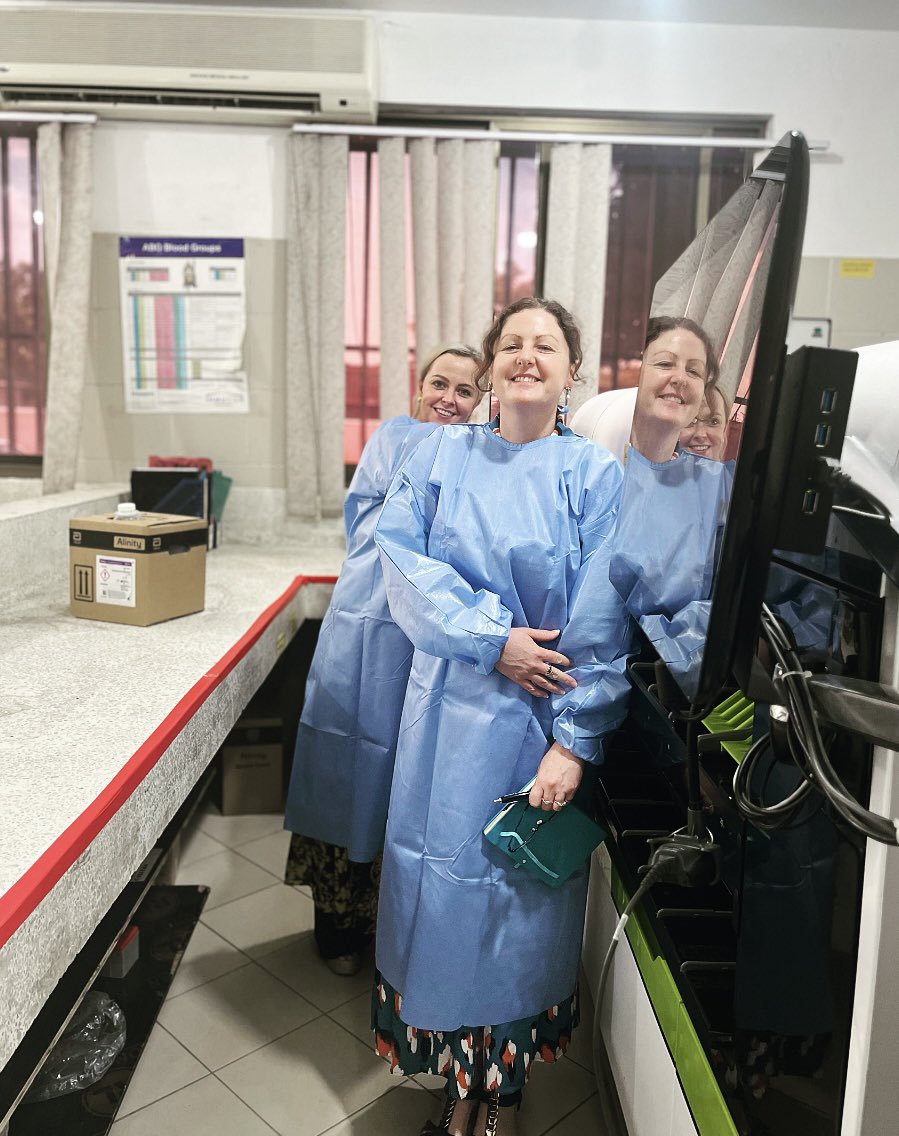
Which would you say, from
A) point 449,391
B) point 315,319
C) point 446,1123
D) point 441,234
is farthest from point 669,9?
point 446,1123

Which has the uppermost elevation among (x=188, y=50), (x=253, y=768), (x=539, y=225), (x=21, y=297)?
(x=188, y=50)

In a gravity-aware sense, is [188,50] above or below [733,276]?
above

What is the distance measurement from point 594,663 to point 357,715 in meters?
0.74

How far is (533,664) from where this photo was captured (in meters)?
1.36

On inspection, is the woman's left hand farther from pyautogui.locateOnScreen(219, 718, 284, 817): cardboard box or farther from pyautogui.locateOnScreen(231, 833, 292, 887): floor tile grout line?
pyautogui.locateOnScreen(219, 718, 284, 817): cardboard box

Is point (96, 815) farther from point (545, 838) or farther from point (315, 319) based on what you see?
point (315, 319)

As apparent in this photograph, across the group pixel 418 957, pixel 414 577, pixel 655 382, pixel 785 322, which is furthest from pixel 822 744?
pixel 418 957

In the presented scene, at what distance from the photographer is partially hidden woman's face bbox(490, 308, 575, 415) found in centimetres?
145

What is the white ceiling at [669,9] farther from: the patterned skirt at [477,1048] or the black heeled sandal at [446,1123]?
the black heeled sandal at [446,1123]

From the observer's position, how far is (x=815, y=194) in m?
3.19

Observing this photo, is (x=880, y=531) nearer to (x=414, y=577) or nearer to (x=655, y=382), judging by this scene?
(x=655, y=382)

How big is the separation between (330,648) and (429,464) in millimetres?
627

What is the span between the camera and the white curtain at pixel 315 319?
3.14m

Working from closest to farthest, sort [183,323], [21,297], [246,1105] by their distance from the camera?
[246,1105], [183,323], [21,297]
